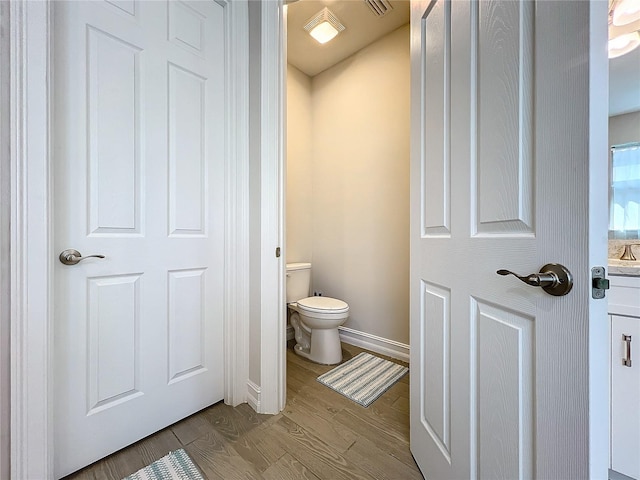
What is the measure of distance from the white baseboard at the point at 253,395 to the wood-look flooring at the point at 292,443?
0.04m

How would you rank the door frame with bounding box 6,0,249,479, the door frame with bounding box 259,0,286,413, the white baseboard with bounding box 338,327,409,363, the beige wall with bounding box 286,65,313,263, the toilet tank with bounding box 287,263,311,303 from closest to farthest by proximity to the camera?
the door frame with bounding box 6,0,249,479 < the door frame with bounding box 259,0,286,413 < the white baseboard with bounding box 338,327,409,363 < the toilet tank with bounding box 287,263,311,303 < the beige wall with bounding box 286,65,313,263

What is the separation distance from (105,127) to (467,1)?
1.39 metres

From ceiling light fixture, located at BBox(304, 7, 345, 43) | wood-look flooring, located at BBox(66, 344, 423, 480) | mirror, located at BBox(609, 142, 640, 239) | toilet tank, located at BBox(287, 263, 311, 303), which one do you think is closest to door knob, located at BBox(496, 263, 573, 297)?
wood-look flooring, located at BBox(66, 344, 423, 480)

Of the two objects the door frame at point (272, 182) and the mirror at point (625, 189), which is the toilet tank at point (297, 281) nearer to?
the door frame at point (272, 182)

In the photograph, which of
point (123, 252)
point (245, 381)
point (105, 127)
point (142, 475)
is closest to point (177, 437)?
point (142, 475)

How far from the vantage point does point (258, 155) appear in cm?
143

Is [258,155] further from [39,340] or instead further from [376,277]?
[376,277]

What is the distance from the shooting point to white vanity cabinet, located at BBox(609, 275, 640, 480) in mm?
956

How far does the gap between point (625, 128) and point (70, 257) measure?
2.47 metres

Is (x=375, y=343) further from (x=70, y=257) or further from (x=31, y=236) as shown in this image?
(x=31, y=236)

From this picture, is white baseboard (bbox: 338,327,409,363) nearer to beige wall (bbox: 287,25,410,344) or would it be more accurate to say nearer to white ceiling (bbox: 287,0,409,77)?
beige wall (bbox: 287,25,410,344)

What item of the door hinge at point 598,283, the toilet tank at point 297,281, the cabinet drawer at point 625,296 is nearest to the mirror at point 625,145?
the cabinet drawer at point 625,296

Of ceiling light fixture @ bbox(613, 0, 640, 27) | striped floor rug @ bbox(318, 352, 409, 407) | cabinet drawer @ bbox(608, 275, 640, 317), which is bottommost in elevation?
striped floor rug @ bbox(318, 352, 409, 407)

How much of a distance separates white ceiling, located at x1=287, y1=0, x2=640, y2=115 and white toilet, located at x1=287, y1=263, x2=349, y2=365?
1.82 metres
